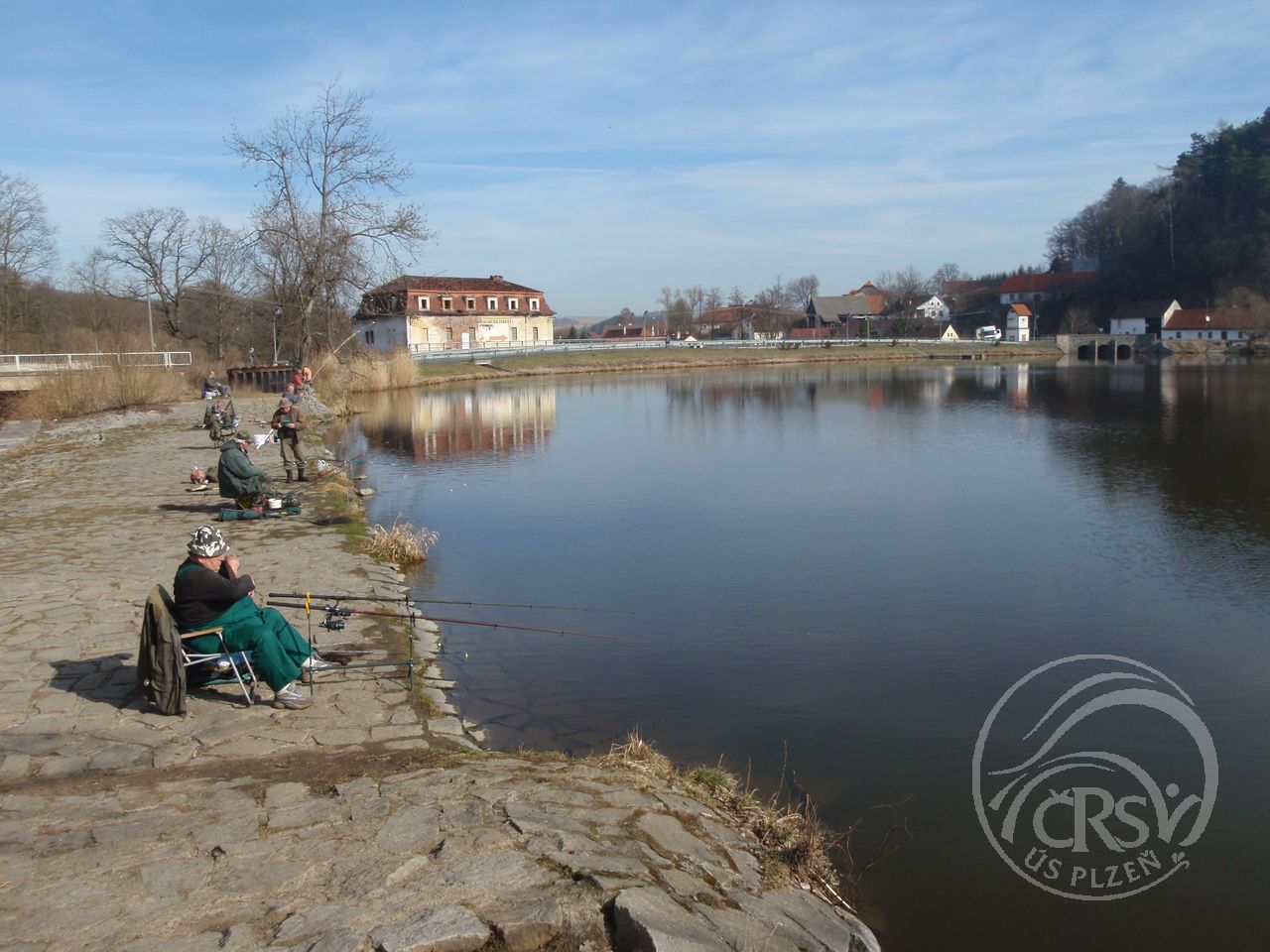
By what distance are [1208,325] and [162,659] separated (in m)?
98.7

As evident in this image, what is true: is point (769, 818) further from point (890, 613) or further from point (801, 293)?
point (801, 293)

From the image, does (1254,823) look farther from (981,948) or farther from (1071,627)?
(1071,627)

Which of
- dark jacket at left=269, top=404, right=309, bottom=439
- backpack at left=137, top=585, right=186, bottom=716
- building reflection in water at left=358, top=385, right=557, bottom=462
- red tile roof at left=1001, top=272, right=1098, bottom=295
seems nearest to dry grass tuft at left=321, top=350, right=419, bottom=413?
building reflection in water at left=358, top=385, right=557, bottom=462

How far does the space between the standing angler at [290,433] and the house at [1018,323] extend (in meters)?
98.1

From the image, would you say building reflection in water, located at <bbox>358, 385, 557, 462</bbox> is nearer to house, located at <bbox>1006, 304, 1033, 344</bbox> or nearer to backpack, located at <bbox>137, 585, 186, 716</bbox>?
backpack, located at <bbox>137, 585, 186, 716</bbox>

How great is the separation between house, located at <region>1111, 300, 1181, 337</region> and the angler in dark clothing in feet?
318

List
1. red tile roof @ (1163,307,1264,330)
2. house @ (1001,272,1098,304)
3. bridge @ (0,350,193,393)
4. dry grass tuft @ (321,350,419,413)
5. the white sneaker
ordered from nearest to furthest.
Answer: the white sneaker < bridge @ (0,350,193,393) < dry grass tuft @ (321,350,419,413) < red tile roof @ (1163,307,1264,330) < house @ (1001,272,1098,304)

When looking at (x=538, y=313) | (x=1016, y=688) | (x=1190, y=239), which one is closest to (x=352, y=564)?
(x=1016, y=688)

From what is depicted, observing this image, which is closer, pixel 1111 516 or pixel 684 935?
pixel 684 935

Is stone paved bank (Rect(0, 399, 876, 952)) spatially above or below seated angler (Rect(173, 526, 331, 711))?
below

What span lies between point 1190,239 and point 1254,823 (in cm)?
10808

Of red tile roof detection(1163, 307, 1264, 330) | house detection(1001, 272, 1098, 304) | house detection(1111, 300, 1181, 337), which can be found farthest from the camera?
house detection(1001, 272, 1098, 304)

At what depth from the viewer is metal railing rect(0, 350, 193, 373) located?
29438mm

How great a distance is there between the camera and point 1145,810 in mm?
6566
